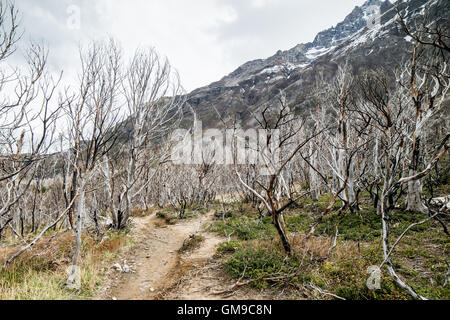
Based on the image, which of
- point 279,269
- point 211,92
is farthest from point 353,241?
point 211,92

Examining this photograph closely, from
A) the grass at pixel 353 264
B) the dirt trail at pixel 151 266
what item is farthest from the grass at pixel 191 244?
the grass at pixel 353 264

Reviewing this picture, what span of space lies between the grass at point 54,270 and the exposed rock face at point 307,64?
4.99 m

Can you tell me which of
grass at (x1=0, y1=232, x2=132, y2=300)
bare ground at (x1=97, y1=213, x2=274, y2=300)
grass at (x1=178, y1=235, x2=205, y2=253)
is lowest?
grass at (x1=178, y1=235, x2=205, y2=253)

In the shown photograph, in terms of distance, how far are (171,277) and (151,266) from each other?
120 centimetres

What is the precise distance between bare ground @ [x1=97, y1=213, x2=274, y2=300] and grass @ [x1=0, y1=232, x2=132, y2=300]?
0.37 metres

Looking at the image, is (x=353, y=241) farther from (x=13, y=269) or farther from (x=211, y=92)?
(x=211, y=92)

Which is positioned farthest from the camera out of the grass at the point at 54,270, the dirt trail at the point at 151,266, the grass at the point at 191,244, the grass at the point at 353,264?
the grass at the point at 191,244

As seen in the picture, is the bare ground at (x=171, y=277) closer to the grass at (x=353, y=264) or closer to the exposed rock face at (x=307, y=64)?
the grass at (x=353, y=264)

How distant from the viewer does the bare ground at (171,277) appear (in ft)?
13.3

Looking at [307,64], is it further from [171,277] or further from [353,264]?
[171,277]

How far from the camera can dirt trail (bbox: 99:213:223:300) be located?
4.46 m

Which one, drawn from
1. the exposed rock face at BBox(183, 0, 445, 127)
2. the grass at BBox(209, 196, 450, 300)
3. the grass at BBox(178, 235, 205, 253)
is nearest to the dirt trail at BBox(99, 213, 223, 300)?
the grass at BBox(178, 235, 205, 253)

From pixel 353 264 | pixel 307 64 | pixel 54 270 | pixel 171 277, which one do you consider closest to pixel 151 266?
pixel 171 277

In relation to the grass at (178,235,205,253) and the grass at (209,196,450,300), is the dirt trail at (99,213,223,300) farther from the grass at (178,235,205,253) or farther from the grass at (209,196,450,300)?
the grass at (209,196,450,300)
